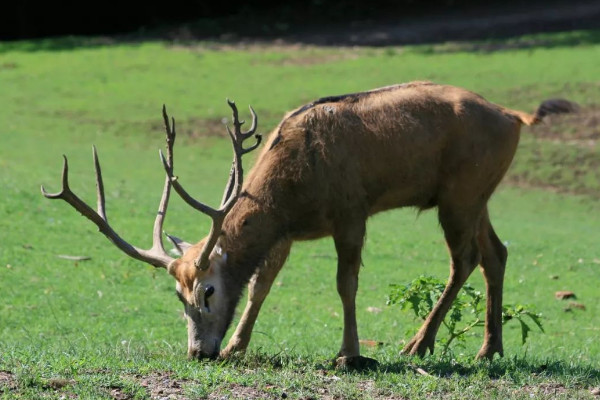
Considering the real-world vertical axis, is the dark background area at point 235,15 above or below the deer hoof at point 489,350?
above

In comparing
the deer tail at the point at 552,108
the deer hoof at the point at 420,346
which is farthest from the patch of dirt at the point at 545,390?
the deer tail at the point at 552,108

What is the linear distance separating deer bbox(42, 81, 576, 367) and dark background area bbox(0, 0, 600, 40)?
66.6 feet

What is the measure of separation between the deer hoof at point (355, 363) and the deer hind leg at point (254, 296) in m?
0.95

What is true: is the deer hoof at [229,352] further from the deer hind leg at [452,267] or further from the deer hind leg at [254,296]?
the deer hind leg at [452,267]

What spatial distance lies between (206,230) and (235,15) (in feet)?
62.9

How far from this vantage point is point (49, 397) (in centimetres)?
647

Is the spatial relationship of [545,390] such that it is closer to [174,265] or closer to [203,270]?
[203,270]

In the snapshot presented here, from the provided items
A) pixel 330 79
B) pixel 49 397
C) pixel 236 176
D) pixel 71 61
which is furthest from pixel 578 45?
pixel 49 397

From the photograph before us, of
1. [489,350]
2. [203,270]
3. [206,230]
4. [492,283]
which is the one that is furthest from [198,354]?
[206,230]

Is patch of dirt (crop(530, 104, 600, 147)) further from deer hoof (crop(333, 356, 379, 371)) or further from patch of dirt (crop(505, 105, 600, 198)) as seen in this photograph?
deer hoof (crop(333, 356, 379, 371))

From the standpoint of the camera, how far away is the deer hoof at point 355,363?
781 centimetres

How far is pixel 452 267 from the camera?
360 inches

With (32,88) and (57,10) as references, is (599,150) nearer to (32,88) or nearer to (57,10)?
(32,88)

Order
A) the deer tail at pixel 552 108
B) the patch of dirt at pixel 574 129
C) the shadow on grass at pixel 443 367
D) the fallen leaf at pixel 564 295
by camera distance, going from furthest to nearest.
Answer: the patch of dirt at pixel 574 129, the fallen leaf at pixel 564 295, the deer tail at pixel 552 108, the shadow on grass at pixel 443 367
